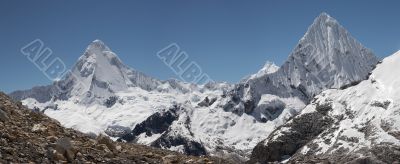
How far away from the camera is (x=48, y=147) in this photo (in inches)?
1111

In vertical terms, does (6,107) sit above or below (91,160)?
above

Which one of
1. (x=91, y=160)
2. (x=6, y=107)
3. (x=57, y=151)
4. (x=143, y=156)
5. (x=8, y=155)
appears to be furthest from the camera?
(x=6, y=107)

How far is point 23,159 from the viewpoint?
84.0ft

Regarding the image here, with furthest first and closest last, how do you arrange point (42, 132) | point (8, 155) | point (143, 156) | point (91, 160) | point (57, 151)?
1. point (143, 156)
2. point (42, 132)
3. point (91, 160)
4. point (57, 151)
5. point (8, 155)

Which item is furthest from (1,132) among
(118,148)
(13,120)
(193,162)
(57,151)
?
(193,162)

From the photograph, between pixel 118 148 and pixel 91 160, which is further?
pixel 118 148

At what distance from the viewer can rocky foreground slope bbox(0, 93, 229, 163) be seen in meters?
26.6

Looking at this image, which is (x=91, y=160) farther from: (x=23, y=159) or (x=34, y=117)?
(x=34, y=117)

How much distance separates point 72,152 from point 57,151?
31.4 inches

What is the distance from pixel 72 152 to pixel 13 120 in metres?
7.38

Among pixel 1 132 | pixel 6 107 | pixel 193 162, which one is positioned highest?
pixel 6 107

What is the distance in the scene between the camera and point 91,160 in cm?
2933

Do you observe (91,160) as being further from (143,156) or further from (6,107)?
(6,107)

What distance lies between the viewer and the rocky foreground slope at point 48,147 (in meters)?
26.6
